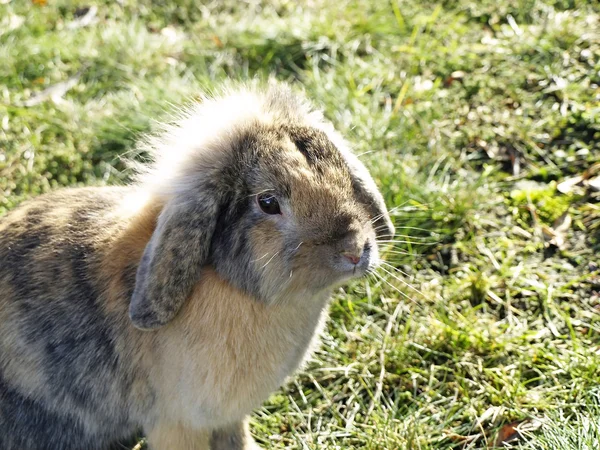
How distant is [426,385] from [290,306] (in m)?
1.11

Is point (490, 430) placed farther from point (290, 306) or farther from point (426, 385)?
point (290, 306)

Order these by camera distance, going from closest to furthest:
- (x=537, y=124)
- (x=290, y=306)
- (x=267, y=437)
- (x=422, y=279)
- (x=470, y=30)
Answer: (x=290, y=306)
(x=267, y=437)
(x=422, y=279)
(x=537, y=124)
(x=470, y=30)

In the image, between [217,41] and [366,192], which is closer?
[366,192]

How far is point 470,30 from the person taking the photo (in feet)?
20.1

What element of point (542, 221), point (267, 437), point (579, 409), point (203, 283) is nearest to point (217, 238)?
point (203, 283)

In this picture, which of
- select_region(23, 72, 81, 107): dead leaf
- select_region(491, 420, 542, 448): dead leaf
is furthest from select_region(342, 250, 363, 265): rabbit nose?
select_region(23, 72, 81, 107): dead leaf

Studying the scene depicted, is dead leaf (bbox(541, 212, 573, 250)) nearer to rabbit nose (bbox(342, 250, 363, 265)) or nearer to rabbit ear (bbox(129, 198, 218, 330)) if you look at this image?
rabbit nose (bbox(342, 250, 363, 265))

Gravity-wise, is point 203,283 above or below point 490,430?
above

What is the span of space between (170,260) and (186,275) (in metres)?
0.10

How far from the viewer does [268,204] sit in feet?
10.1

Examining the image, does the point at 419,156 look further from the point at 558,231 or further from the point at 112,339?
the point at 112,339

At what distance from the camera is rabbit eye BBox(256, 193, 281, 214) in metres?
3.09

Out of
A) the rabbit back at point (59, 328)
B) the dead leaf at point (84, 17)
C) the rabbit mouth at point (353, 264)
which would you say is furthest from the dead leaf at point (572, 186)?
the dead leaf at point (84, 17)

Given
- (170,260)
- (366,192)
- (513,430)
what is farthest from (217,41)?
(513,430)
